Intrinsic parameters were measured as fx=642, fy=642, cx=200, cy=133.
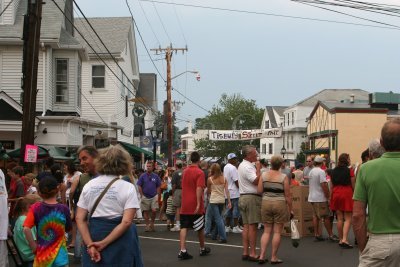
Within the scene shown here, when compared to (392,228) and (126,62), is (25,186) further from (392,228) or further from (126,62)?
(126,62)

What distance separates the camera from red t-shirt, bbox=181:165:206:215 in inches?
440

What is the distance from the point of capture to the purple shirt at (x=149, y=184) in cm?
1608

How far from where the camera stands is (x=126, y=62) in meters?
39.6

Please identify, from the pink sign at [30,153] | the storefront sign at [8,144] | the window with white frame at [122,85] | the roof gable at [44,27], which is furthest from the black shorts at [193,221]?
the window with white frame at [122,85]

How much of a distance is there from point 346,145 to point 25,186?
46116 millimetres

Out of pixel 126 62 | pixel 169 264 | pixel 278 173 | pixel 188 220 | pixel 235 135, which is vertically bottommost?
pixel 169 264

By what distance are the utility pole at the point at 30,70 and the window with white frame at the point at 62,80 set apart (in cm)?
1082

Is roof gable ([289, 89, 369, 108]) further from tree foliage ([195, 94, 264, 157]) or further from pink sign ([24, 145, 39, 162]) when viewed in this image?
pink sign ([24, 145, 39, 162])

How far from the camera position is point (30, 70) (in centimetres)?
1439

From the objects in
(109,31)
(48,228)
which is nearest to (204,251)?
(48,228)

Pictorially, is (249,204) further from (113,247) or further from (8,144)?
(8,144)

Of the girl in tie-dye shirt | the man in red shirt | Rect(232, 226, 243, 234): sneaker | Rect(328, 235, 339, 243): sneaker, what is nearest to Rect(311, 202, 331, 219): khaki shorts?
Rect(328, 235, 339, 243): sneaker

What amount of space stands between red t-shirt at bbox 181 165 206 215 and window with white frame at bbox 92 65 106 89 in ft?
79.3

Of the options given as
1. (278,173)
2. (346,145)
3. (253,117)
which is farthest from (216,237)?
(253,117)
